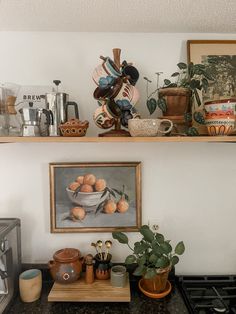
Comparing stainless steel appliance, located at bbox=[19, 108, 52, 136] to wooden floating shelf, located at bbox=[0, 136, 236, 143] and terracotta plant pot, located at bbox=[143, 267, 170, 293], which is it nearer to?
wooden floating shelf, located at bbox=[0, 136, 236, 143]

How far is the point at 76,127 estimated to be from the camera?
1.06 metres

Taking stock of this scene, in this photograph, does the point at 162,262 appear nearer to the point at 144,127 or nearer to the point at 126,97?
the point at 144,127

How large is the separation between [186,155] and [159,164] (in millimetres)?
146

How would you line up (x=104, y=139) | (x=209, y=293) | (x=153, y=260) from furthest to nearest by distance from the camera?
1. (x=209, y=293)
2. (x=153, y=260)
3. (x=104, y=139)

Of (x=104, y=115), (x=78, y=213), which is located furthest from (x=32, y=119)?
(x=78, y=213)

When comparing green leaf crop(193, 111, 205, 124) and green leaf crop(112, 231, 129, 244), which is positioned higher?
green leaf crop(193, 111, 205, 124)

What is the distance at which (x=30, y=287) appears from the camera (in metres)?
1.15

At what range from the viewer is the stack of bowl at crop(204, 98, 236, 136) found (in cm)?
106

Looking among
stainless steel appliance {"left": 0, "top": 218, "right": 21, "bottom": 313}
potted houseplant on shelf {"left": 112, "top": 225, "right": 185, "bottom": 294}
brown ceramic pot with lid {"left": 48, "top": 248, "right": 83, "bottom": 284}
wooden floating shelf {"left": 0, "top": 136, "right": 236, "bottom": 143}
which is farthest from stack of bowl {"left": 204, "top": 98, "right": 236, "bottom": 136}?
stainless steel appliance {"left": 0, "top": 218, "right": 21, "bottom": 313}

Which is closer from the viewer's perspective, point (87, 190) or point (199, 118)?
point (199, 118)

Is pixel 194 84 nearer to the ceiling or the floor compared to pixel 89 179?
nearer to the ceiling

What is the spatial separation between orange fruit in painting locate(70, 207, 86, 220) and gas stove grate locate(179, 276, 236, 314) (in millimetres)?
593

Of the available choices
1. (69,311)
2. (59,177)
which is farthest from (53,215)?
(69,311)

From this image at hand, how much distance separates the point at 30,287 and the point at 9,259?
0.16 meters
